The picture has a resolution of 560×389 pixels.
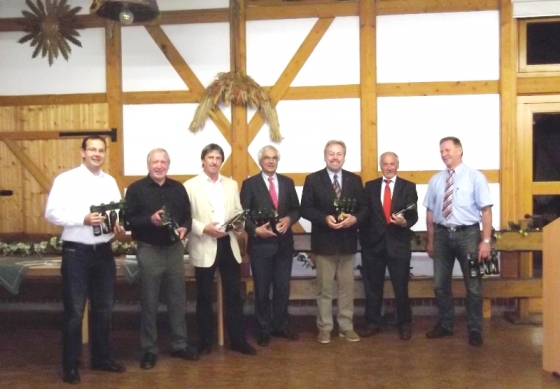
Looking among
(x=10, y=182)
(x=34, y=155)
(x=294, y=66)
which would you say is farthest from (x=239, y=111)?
(x=10, y=182)

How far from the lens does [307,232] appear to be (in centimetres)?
631

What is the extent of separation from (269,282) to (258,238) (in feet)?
1.27

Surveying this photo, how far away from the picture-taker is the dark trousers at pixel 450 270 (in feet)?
16.4

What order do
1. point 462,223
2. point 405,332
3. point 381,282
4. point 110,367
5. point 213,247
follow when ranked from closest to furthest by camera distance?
point 110,367
point 213,247
point 462,223
point 405,332
point 381,282

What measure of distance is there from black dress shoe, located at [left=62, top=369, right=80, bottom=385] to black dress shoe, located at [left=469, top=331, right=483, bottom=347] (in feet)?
10.0

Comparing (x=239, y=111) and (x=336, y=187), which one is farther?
(x=239, y=111)

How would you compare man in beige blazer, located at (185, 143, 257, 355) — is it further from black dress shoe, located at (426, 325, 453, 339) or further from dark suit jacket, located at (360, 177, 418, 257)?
black dress shoe, located at (426, 325, 453, 339)

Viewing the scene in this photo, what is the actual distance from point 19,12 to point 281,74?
9.92 ft

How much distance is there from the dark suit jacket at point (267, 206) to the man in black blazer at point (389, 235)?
0.65 metres

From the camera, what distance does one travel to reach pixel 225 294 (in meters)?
4.82

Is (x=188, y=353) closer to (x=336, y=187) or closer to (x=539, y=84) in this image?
(x=336, y=187)

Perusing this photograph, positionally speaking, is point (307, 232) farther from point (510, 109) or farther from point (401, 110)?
point (510, 109)

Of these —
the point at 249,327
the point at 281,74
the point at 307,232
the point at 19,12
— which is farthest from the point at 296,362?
the point at 19,12

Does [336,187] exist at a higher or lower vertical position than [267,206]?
higher
